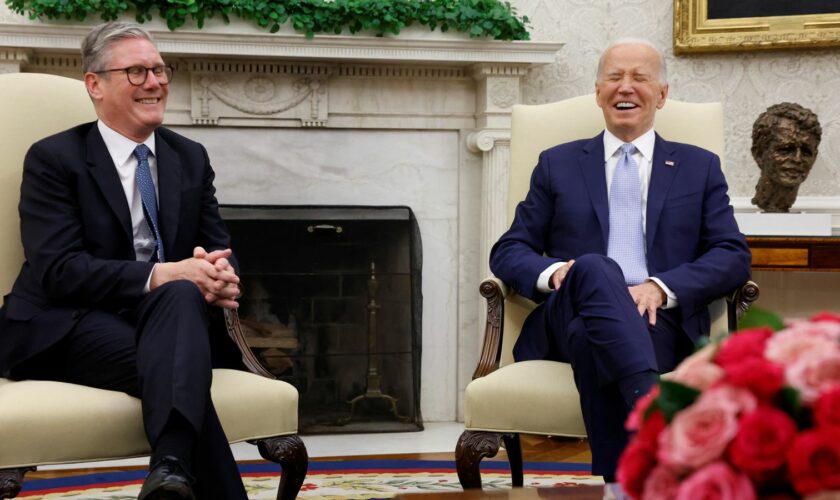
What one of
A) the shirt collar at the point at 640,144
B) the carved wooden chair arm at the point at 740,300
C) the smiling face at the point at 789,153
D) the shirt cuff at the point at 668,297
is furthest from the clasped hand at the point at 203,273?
the smiling face at the point at 789,153

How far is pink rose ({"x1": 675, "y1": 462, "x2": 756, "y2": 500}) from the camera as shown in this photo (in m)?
0.91

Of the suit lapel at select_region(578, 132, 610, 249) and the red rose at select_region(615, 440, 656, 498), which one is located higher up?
the suit lapel at select_region(578, 132, 610, 249)

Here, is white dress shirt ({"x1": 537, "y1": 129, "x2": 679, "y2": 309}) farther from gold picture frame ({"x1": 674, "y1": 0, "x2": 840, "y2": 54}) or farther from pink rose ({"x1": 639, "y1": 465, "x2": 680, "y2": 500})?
pink rose ({"x1": 639, "y1": 465, "x2": 680, "y2": 500})

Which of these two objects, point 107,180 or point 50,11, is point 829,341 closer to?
point 107,180

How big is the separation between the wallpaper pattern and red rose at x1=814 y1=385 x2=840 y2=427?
3.91 m

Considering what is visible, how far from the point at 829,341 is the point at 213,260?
178 centimetres

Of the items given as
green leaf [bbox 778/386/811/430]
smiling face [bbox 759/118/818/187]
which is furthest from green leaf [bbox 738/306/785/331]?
smiling face [bbox 759/118/818/187]

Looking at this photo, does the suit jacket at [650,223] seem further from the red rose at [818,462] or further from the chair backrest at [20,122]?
the red rose at [818,462]

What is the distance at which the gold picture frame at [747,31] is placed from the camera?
4566mm

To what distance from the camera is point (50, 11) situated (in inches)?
163

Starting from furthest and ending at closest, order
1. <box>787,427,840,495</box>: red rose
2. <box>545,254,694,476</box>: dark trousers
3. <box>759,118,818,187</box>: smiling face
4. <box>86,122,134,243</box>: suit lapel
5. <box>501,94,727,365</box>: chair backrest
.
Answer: <box>759,118,818,187</box>: smiling face, <box>501,94,727,365</box>: chair backrest, <box>86,122,134,243</box>: suit lapel, <box>545,254,694,476</box>: dark trousers, <box>787,427,840,495</box>: red rose

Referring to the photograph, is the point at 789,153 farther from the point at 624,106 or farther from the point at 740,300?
the point at 740,300

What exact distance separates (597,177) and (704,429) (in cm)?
208

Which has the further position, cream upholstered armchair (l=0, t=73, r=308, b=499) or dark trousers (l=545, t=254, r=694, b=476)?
dark trousers (l=545, t=254, r=694, b=476)
